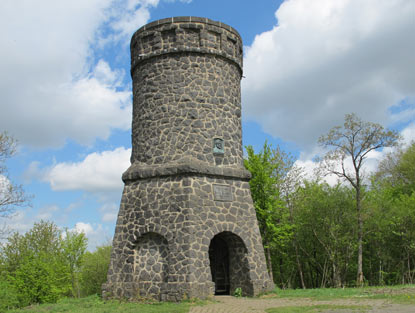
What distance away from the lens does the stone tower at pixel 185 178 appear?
37.7 feet

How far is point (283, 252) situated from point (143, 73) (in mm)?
14470

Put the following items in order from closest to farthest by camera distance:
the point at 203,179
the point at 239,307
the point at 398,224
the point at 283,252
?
the point at 239,307
the point at 203,179
the point at 398,224
the point at 283,252

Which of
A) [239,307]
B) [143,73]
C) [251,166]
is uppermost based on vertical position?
[143,73]

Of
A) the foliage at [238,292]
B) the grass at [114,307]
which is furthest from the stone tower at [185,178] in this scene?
the grass at [114,307]

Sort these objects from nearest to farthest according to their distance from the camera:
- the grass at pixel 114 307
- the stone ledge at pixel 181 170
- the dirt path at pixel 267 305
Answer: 1. the dirt path at pixel 267 305
2. the grass at pixel 114 307
3. the stone ledge at pixel 181 170

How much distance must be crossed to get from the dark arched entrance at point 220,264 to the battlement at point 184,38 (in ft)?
22.0

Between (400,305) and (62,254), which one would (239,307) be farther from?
(62,254)

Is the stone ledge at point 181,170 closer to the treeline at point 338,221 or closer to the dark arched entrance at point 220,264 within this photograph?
the dark arched entrance at point 220,264

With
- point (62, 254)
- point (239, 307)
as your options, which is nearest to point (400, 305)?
point (239, 307)

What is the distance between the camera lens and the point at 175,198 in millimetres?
11844

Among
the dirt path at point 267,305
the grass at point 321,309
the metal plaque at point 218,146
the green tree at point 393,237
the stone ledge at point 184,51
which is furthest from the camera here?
the green tree at point 393,237

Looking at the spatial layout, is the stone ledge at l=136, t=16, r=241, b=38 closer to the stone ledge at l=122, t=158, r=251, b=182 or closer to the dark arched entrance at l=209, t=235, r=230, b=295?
the stone ledge at l=122, t=158, r=251, b=182

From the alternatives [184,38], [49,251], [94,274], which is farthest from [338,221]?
[94,274]

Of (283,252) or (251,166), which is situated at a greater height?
(251,166)
